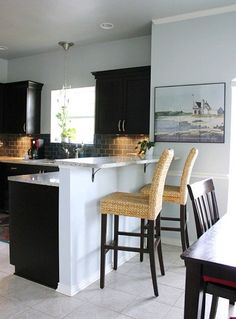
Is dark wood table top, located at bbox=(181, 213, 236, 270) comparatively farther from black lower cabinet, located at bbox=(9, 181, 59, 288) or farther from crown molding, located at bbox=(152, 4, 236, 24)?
crown molding, located at bbox=(152, 4, 236, 24)

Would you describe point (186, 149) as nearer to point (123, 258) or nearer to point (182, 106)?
point (182, 106)

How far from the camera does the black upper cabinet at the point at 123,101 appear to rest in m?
4.11

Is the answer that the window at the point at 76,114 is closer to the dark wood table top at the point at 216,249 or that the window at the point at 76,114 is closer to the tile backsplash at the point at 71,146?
the tile backsplash at the point at 71,146

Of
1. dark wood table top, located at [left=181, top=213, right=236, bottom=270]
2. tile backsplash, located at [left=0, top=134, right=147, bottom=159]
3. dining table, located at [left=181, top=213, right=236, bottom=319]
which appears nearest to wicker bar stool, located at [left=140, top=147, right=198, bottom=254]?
dark wood table top, located at [left=181, top=213, right=236, bottom=270]

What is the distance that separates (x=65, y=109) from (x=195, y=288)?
425 cm

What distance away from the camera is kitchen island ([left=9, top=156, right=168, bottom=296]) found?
7.93 feet

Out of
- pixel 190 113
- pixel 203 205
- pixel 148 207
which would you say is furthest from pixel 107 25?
pixel 203 205

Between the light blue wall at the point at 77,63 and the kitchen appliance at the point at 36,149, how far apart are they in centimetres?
24

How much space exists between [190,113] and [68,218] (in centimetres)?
205

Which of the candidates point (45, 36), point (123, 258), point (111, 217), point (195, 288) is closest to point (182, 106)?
point (111, 217)

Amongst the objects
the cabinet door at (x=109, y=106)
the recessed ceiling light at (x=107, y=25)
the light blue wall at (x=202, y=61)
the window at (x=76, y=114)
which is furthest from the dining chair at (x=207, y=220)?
the window at (x=76, y=114)

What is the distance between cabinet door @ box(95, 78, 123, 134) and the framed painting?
0.68 meters

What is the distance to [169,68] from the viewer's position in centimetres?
375

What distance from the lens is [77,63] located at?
16.5 ft
